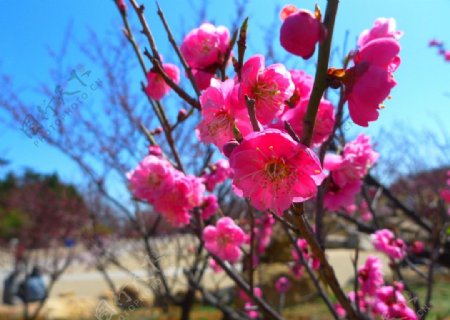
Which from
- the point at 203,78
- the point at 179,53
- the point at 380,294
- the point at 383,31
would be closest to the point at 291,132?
the point at 383,31

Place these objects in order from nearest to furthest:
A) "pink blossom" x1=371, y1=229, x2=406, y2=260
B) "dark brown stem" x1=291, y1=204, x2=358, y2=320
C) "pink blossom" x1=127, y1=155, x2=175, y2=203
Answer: "dark brown stem" x1=291, y1=204, x2=358, y2=320, "pink blossom" x1=127, y1=155, x2=175, y2=203, "pink blossom" x1=371, y1=229, x2=406, y2=260

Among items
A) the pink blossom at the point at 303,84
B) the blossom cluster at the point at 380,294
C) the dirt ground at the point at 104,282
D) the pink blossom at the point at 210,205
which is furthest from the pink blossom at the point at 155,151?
the dirt ground at the point at 104,282

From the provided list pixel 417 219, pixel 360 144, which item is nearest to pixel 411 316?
pixel 360 144

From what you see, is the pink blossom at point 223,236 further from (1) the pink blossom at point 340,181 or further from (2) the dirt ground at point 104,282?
(2) the dirt ground at point 104,282

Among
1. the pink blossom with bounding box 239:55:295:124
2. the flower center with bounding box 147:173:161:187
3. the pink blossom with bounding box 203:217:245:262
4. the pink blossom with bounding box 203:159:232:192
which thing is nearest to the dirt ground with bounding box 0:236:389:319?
the pink blossom with bounding box 203:159:232:192

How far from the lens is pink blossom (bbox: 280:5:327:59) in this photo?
0.64 m

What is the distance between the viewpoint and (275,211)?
70cm

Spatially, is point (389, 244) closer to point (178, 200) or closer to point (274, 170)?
point (178, 200)

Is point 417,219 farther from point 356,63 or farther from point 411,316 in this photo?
point 356,63

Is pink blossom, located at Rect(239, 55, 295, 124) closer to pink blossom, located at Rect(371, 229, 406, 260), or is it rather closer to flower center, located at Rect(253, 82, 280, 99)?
flower center, located at Rect(253, 82, 280, 99)

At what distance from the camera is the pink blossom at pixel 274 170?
637 mm

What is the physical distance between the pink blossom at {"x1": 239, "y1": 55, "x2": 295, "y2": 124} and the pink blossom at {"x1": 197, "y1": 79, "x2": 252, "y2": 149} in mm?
40

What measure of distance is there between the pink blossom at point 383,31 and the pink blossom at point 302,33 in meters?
0.23

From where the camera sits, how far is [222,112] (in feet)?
2.52
